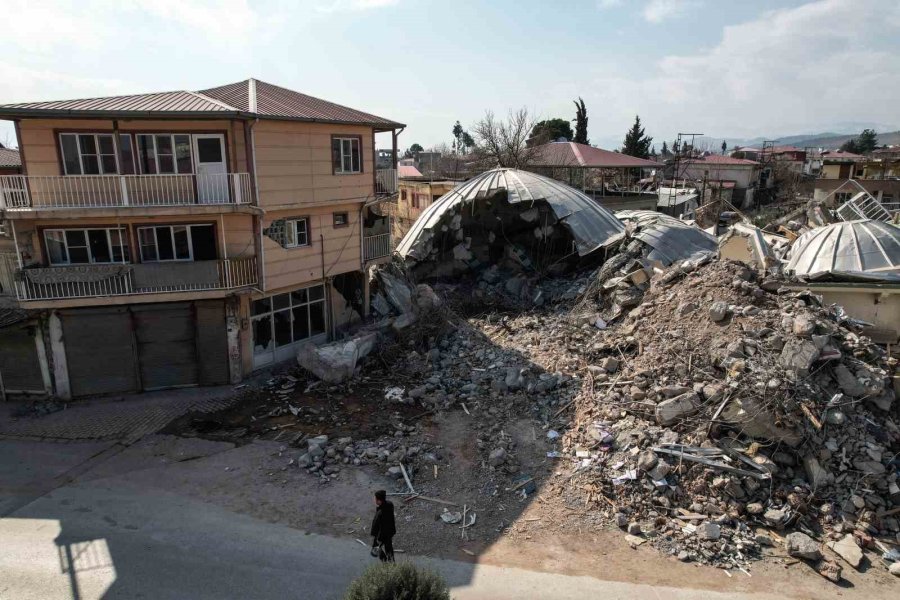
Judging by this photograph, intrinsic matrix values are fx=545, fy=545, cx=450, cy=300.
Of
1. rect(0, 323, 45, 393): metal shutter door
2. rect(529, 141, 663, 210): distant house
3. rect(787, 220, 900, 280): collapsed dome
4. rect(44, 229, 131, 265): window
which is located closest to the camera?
rect(787, 220, 900, 280): collapsed dome

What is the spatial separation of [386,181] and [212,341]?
30.6 feet

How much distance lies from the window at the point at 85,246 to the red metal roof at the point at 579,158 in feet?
100

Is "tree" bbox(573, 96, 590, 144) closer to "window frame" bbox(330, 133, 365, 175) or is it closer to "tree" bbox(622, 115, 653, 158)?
"tree" bbox(622, 115, 653, 158)

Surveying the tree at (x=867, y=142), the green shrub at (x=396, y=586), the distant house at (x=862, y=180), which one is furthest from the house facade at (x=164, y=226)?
the tree at (x=867, y=142)

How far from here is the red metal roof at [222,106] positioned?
14.8 m

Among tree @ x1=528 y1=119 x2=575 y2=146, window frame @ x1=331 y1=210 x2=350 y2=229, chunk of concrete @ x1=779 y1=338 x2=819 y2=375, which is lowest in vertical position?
chunk of concrete @ x1=779 y1=338 x2=819 y2=375

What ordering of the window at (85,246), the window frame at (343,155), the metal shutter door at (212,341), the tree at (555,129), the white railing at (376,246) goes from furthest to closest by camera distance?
the tree at (555,129) < the white railing at (376,246) < the window frame at (343,155) < the metal shutter door at (212,341) < the window at (85,246)

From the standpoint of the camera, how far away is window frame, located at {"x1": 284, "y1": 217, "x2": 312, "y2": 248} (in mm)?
18844

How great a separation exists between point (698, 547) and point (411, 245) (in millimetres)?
18391

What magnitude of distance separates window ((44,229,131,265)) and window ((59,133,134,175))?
184 cm

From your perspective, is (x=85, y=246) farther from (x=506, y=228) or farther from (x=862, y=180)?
(x=862, y=180)

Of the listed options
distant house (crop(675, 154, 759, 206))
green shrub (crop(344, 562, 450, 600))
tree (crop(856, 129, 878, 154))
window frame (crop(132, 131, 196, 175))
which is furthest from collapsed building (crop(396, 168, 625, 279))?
tree (crop(856, 129, 878, 154))

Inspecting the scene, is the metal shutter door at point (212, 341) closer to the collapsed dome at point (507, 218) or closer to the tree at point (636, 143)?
the collapsed dome at point (507, 218)

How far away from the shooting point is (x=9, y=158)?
85.2ft
